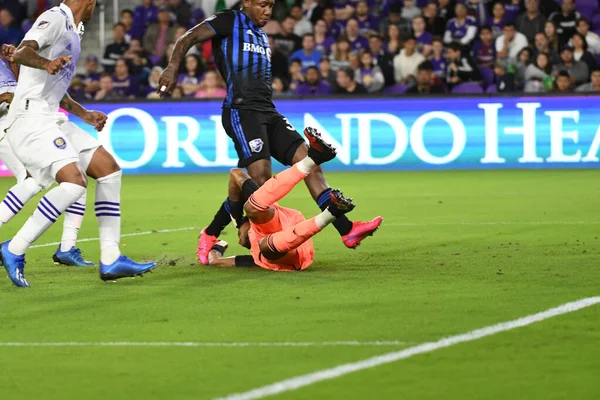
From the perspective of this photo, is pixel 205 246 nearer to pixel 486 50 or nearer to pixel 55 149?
pixel 55 149

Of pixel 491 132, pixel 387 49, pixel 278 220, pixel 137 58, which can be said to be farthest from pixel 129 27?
pixel 278 220

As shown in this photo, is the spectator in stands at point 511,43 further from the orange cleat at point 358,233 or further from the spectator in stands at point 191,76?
the orange cleat at point 358,233

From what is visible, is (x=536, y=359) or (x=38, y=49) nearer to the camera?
(x=536, y=359)

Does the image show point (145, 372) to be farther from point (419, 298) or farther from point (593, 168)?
point (593, 168)

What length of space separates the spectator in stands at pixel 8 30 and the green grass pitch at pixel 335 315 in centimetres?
1198

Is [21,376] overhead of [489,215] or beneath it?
overhead

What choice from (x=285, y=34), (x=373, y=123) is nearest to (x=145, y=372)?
(x=373, y=123)

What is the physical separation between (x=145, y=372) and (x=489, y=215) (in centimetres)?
794

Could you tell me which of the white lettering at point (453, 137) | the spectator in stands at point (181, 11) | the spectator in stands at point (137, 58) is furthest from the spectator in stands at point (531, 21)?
the spectator in stands at point (137, 58)

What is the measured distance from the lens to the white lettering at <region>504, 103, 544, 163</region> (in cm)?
1878

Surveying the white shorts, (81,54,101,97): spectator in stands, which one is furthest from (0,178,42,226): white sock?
(81,54,101,97): spectator in stands

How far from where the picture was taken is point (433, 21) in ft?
72.7

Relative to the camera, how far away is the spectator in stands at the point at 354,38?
2208cm

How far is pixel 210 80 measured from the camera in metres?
20.5
